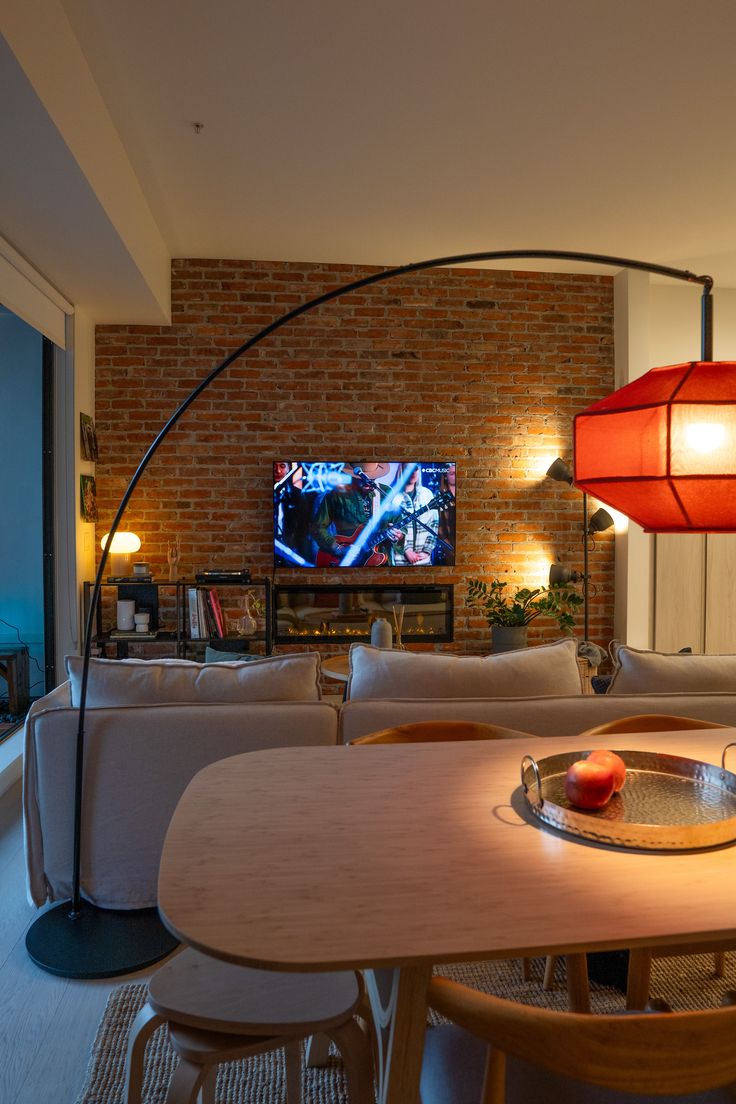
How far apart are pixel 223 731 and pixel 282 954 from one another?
136 cm

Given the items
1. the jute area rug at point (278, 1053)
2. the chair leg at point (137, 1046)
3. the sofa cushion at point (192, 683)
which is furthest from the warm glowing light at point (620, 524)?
the chair leg at point (137, 1046)

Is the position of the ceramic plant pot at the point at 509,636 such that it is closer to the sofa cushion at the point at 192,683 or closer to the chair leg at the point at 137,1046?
the sofa cushion at the point at 192,683

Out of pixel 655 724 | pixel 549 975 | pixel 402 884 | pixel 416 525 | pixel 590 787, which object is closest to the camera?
pixel 402 884

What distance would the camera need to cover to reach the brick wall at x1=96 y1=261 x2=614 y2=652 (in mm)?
5469

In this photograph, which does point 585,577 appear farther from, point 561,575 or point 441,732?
point 441,732

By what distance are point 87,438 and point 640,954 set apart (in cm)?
451

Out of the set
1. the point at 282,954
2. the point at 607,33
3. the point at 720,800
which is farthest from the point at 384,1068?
the point at 607,33

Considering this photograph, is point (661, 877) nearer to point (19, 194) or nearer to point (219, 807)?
point (219, 807)

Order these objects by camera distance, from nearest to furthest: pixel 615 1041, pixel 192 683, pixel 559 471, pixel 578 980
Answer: pixel 615 1041 → pixel 578 980 → pixel 192 683 → pixel 559 471

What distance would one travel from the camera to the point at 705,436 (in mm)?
1229

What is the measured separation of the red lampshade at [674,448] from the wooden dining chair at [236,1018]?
3.01 feet

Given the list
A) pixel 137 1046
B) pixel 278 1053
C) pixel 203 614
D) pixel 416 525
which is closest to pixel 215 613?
pixel 203 614

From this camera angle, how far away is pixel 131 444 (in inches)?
215

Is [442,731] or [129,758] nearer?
[442,731]
